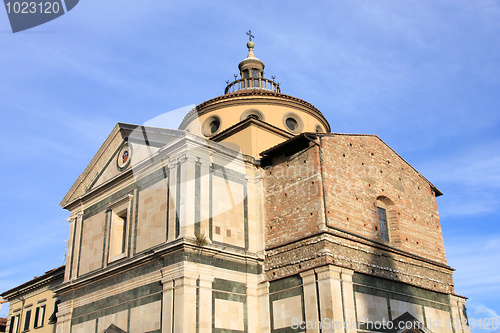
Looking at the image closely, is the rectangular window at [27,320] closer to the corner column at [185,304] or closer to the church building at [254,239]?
the church building at [254,239]

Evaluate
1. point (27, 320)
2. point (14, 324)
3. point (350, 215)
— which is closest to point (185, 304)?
point (350, 215)

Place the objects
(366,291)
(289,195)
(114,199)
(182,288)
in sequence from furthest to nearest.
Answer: (114,199) < (289,195) < (366,291) < (182,288)

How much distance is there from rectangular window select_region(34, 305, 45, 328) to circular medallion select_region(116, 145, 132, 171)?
390 inches

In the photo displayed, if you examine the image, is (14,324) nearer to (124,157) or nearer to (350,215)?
(124,157)

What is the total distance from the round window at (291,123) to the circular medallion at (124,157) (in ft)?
21.5

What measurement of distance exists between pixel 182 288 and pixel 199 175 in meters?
3.60

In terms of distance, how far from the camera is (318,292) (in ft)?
47.6

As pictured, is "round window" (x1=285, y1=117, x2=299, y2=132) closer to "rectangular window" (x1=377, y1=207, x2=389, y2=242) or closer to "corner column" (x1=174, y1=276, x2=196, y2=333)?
Result: "rectangular window" (x1=377, y1=207, x2=389, y2=242)

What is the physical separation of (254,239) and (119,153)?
20.2 ft

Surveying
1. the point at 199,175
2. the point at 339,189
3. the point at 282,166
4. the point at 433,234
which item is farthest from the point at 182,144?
the point at 433,234

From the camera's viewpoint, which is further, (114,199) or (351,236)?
(114,199)

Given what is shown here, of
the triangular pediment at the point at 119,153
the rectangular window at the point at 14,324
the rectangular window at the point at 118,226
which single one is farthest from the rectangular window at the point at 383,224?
the rectangular window at the point at 14,324

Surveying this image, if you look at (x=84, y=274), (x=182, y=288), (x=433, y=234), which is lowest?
(x=182, y=288)

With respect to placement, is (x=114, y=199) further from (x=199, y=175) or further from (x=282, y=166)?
(x=282, y=166)
